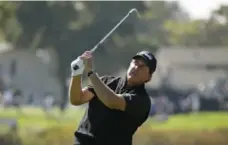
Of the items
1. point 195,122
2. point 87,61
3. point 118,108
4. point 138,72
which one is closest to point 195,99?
point 195,122

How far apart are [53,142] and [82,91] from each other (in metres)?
10.3

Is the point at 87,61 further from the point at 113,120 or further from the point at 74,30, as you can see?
the point at 74,30

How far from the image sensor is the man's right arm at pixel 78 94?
4.79 m

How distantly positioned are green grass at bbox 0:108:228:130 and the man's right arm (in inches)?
469

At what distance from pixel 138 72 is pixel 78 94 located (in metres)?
0.38

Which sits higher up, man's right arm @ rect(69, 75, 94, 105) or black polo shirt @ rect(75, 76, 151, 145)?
man's right arm @ rect(69, 75, 94, 105)

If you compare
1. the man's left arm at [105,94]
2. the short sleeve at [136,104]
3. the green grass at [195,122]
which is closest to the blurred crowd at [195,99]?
the green grass at [195,122]

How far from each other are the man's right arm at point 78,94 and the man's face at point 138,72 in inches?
10.8

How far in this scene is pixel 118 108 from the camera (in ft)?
15.5

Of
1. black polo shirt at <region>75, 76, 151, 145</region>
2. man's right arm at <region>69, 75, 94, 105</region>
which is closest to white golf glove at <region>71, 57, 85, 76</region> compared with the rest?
man's right arm at <region>69, 75, 94, 105</region>

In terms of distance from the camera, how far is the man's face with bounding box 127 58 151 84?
4.82 m

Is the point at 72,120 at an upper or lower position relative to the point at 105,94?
upper

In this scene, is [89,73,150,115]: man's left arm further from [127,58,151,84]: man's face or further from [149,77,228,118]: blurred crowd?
[149,77,228,118]: blurred crowd

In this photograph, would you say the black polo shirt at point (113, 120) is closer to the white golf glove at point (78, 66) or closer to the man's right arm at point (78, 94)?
the man's right arm at point (78, 94)
